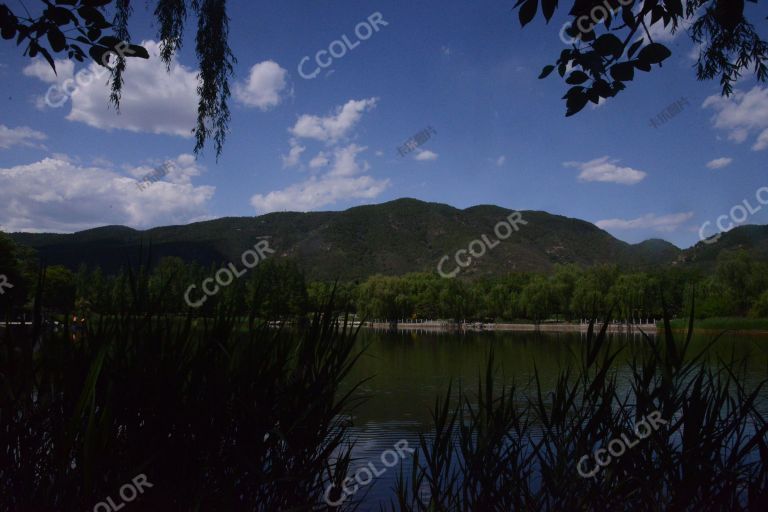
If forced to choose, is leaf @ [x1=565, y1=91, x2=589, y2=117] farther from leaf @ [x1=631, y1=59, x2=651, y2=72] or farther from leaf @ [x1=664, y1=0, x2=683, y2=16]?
leaf @ [x1=664, y1=0, x2=683, y2=16]

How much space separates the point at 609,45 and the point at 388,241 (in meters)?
181

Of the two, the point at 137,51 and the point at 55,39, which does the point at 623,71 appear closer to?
the point at 137,51

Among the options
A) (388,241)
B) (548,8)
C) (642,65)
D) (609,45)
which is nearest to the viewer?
(548,8)

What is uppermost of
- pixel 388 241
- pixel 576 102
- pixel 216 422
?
pixel 388 241

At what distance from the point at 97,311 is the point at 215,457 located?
110 cm

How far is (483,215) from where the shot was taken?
7544 inches

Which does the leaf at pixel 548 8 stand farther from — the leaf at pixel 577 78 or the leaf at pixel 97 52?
the leaf at pixel 97 52

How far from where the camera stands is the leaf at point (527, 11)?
2.41m

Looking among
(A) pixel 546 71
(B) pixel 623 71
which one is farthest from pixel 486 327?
(B) pixel 623 71

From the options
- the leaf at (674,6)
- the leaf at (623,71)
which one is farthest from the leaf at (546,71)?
the leaf at (674,6)

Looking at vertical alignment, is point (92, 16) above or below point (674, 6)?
above

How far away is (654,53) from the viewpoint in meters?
2.67

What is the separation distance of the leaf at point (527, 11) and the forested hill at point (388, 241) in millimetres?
125421

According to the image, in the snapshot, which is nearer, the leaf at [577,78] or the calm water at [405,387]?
the leaf at [577,78]
